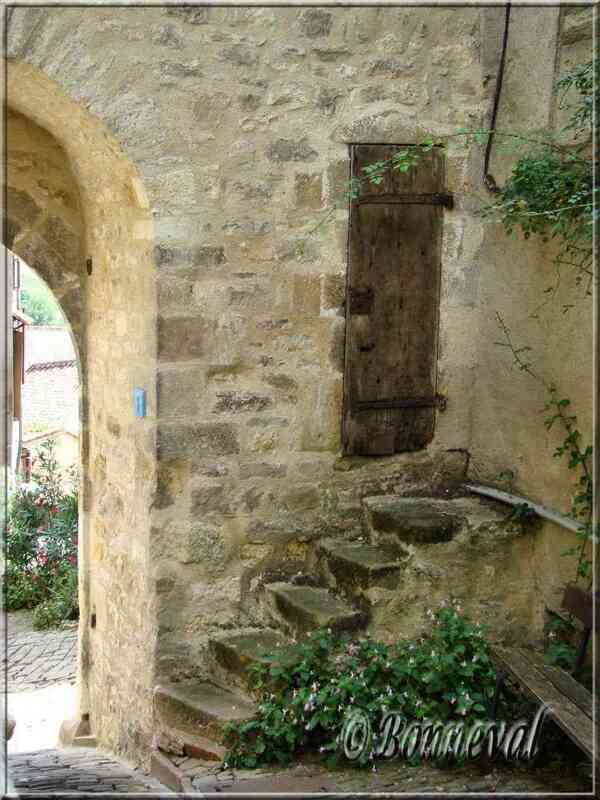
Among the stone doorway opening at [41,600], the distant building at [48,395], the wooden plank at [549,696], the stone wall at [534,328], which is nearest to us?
the wooden plank at [549,696]

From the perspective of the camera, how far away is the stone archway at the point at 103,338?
4.46 m

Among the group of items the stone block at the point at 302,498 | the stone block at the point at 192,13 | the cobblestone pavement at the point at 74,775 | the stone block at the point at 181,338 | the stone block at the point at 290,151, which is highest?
the stone block at the point at 192,13

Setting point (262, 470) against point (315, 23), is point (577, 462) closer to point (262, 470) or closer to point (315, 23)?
point (262, 470)

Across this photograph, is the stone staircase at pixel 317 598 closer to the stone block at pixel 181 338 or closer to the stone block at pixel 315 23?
the stone block at pixel 181 338

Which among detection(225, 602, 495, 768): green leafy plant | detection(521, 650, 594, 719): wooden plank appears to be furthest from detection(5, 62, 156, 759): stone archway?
detection(521, 650, 594, 719): wooden plank

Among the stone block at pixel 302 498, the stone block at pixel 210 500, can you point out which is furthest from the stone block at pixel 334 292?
the stone block at pixel 210 500

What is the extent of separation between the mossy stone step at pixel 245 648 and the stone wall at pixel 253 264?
11cm

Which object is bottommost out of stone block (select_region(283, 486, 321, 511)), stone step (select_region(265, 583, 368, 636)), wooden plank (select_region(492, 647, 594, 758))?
wooden plank (select_region(492, 647, 594, 758))

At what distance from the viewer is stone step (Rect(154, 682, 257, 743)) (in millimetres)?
4051

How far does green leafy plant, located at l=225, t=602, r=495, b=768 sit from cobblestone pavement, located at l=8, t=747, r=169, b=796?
52cm

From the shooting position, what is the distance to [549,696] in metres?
3.59

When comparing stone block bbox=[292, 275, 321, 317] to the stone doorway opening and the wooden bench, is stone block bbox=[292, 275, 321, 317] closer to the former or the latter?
the wooden bench

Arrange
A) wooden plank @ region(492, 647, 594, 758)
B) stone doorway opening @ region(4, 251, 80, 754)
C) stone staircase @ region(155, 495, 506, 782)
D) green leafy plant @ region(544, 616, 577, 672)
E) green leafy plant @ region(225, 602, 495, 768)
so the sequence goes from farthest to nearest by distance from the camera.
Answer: stone doorway opening @ region(4, 251, 80, 754)
stone staircase @ region(155, 495, 506, 782)
green leafy plant @ region(544, 616, 577, 672)
green leafy plant @ region(225, 602, 495, 768)
wooden plank @ region(492, 647, 594, 758)

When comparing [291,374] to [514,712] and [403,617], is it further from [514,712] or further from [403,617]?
[514,712]
